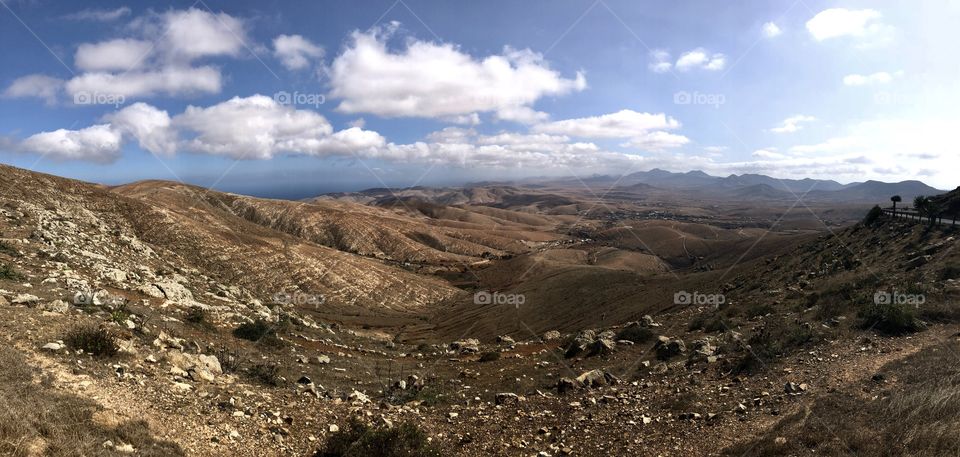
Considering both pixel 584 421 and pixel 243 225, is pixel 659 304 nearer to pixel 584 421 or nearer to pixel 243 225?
pixel 584 421

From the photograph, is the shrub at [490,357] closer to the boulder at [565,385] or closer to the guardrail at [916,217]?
the boulder at [565,385]

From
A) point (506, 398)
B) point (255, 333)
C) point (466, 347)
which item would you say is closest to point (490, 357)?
point (466, 347)

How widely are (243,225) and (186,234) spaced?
37.8 feet

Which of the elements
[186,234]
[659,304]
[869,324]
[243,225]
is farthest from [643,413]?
[243,225]

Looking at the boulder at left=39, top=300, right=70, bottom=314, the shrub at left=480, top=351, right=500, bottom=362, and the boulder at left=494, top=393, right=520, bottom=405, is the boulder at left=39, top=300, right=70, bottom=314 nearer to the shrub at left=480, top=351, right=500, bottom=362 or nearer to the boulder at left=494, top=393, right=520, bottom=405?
the boulder at left=494, top=393, right=520, bottom=405

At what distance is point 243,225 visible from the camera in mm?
59562

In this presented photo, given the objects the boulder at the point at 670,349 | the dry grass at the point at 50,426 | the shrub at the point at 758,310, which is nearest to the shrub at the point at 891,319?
the shrub at the point at 758,310

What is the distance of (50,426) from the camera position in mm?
6871

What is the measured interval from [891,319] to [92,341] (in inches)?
952

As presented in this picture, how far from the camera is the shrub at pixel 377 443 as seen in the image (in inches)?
354

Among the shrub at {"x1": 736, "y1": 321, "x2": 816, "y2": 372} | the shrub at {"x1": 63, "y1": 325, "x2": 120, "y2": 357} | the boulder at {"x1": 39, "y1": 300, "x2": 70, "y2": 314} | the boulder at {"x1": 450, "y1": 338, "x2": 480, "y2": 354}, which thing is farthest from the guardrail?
the boulder at {"x1": 39, "y1": 300, "x2": 70, "y2": 314}

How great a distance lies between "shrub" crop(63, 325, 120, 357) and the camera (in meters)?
10.6

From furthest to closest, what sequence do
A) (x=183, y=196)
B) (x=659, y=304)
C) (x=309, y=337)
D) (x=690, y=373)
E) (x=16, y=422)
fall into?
(x=183, y=196)
(x=659, y=304)
(x=309, y=337)
(x=690, y=373)
(x=16, y=422)
